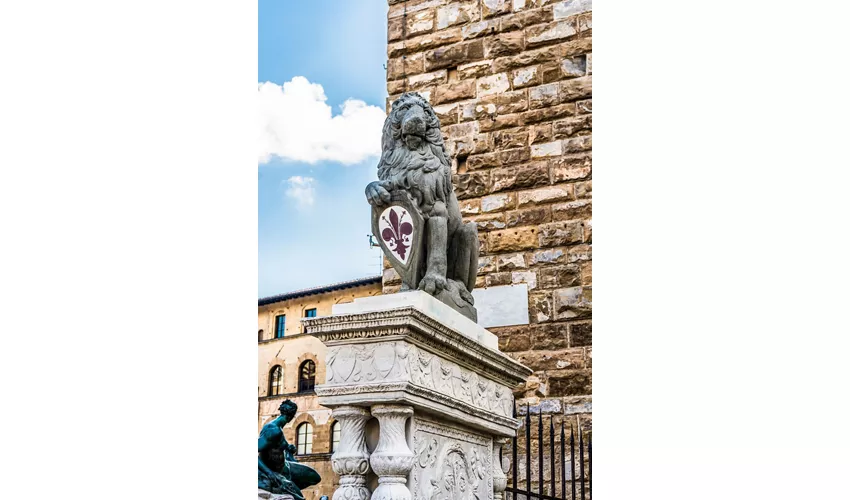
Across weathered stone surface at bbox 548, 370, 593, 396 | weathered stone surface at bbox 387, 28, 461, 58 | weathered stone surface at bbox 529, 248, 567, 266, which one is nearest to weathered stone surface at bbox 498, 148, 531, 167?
weathered stone surface at bbox 529, 248, 567, 266

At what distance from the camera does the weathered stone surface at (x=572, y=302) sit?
7.74 m

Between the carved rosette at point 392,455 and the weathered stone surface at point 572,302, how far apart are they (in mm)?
3964

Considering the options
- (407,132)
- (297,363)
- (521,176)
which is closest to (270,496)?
(407,132)

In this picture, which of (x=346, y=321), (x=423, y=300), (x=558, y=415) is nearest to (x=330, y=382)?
(x=346, y=321)

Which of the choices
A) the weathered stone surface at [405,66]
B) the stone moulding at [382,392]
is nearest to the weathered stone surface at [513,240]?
the weathered stone surface at [405,66]

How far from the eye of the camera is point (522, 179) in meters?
8.20

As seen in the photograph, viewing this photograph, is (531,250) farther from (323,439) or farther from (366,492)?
(323,439)

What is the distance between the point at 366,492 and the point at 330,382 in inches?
19.3

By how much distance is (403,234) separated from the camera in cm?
482

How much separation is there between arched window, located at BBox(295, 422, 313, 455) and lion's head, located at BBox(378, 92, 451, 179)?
35.3 meters

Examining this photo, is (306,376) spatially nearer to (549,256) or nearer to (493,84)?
(493,84)

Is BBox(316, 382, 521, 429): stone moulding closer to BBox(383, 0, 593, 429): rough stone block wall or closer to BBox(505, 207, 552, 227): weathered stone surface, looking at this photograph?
BBox(383, 0, 593, 429): rough stone block wall

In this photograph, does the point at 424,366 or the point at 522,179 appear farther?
the point at 522,179

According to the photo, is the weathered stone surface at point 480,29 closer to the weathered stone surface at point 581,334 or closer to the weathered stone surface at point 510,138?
the weathered stone surface at point 510,138
